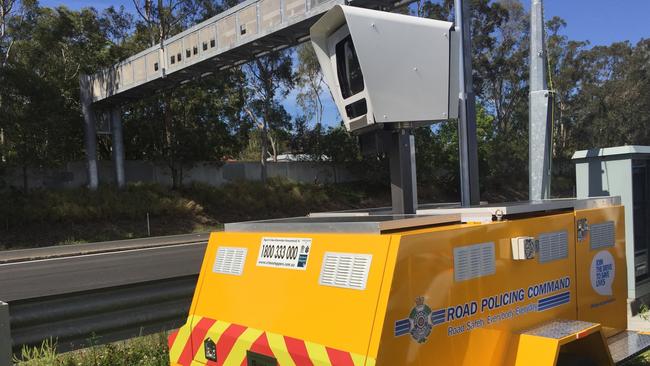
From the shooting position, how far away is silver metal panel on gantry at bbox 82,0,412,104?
17.7 meters

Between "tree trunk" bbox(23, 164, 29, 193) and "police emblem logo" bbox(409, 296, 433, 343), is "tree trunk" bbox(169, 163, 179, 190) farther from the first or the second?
"police emblem logo" bbox(409, 296, 433, 343)

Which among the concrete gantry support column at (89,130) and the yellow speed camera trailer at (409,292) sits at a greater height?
the concrete gantry support column at (89,130)

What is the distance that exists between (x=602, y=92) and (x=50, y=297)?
182ft

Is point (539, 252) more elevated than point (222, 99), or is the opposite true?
point (222, 99)

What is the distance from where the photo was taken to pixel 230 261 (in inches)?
135

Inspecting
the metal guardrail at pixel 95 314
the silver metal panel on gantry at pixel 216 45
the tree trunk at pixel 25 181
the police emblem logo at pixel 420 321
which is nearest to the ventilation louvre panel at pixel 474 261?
the police emblem logo at pixel 420 321

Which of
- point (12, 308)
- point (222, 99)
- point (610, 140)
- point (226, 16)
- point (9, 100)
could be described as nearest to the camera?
point (12, 308)

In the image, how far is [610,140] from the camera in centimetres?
5103

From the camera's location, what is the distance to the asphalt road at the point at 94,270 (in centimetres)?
1178

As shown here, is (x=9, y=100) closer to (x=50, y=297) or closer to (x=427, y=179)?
(x=50, y=297)

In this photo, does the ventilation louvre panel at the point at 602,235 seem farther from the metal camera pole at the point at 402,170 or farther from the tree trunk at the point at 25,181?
the tree trunk at the point at 25,181

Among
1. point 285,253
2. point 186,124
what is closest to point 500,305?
point 285,253

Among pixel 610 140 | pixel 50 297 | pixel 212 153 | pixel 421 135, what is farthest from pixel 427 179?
pixel 50 297

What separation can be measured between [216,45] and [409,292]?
65.7ft
